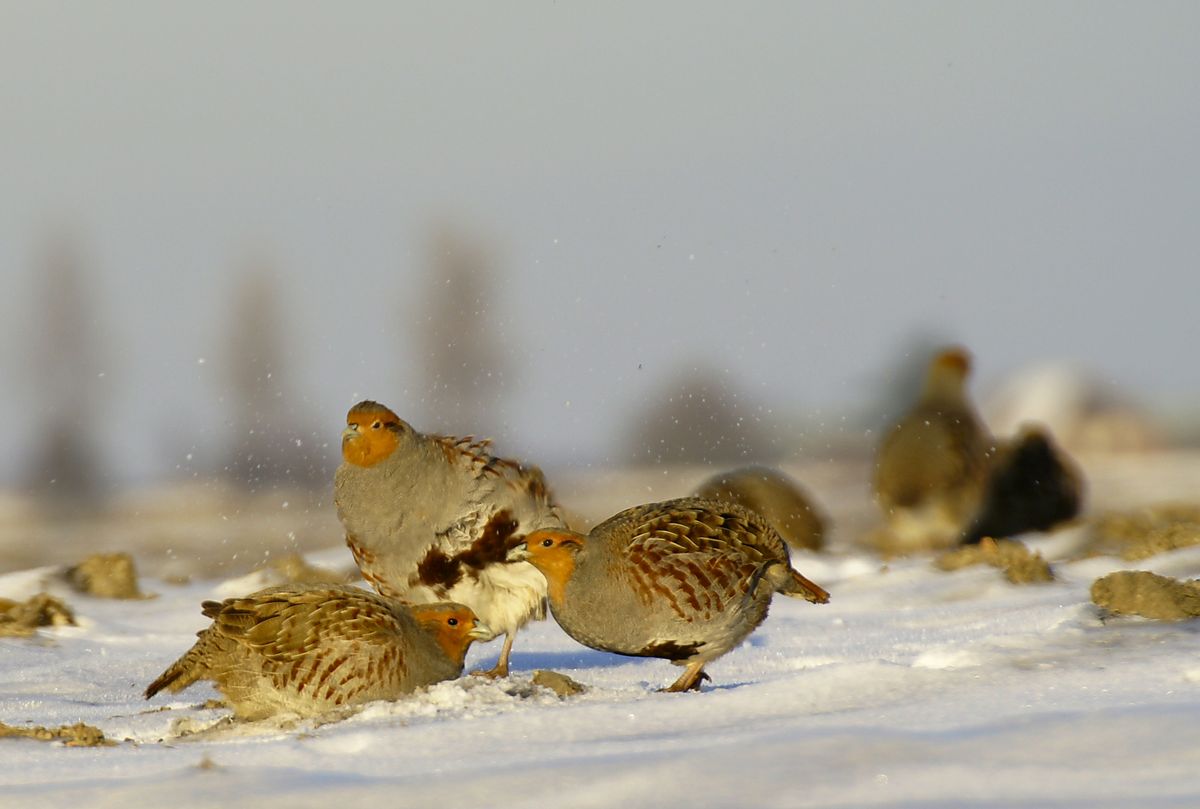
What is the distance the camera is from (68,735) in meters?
4.57

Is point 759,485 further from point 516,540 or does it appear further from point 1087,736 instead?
point 1087,736

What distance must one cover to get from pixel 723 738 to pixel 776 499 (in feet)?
22.3

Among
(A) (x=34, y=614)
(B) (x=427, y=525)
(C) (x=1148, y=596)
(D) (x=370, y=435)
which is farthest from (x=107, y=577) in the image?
(C) (x=1148, y=596)

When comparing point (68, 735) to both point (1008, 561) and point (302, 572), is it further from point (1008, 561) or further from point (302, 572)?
point (1008, 561)

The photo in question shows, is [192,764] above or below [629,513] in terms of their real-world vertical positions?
below

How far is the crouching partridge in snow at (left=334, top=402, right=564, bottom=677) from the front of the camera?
6.00 m

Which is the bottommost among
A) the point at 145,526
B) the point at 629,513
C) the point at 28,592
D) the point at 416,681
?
the point at 145,526

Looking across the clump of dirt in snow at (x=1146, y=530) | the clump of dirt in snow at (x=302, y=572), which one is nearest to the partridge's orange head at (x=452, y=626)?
the clump of dirt in snow at (x=302, y=572)

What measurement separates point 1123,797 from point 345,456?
140 inches

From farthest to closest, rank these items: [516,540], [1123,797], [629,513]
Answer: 1. [516,540]
2. [629,513]
3. [1123,797]

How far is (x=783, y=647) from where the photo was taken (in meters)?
6.69

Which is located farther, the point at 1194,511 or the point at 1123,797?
the point at 1194,511

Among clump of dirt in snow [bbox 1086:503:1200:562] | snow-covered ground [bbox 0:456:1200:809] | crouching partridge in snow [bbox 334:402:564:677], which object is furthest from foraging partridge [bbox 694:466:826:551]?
crouching partridge in snow [bbox 334:402:564:677]

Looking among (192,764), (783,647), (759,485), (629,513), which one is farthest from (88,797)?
(759,485)
